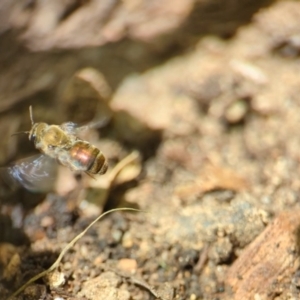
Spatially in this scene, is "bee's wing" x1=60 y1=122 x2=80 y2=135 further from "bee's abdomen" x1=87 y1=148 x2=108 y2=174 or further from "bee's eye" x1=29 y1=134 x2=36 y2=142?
"bee's abdomen" x1=87 y1=148 x2=108 y2=174

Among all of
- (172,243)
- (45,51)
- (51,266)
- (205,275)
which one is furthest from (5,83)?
(205,275)

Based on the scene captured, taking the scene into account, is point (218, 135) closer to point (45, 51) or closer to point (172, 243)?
point (172, 243)

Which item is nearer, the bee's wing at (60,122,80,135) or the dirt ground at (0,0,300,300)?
the dirt ground at (0,0,300,300)

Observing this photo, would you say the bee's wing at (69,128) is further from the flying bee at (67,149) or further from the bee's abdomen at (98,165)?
the bee's abdomen at (98,165)

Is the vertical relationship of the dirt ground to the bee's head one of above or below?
below

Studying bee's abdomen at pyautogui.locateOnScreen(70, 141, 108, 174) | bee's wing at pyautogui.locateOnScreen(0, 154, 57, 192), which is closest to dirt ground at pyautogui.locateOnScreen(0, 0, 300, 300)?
bee's wing at pyautogui.locateOnScreen(0, 154, 57, 192)

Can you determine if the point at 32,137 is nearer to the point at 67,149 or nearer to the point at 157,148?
the point at 67,149

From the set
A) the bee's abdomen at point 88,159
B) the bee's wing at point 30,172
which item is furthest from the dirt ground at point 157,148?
the bee's abdomen at point 88,159
